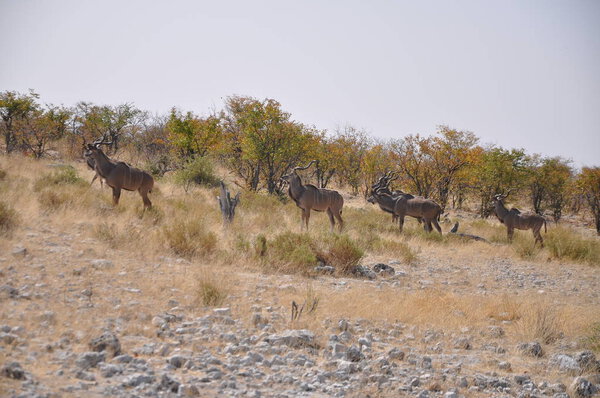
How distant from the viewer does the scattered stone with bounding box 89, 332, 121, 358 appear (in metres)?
4.60

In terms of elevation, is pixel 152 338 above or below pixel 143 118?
below

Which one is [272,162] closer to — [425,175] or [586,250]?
[425,175]

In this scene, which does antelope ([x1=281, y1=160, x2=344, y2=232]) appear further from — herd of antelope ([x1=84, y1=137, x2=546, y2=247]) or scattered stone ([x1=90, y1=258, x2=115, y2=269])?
scattered stone ([x1=90, y1=258, x2=115, y2=269])

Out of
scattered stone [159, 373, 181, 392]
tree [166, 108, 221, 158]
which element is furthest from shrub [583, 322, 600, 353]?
tree [166, 108, 221, 158]

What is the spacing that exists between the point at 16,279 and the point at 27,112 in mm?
26247

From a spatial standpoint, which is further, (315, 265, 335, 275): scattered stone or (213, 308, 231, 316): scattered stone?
(315, 265, 335, 275): scattered stone

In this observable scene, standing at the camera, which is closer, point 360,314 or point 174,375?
point 174,375

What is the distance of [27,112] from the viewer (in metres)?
28.4

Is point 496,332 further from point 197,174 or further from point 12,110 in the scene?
point 12,110

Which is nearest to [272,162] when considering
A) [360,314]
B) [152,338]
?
[360,314]

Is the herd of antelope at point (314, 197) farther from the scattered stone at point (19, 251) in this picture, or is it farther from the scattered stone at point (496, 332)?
the scattered stone at point (496, 332)

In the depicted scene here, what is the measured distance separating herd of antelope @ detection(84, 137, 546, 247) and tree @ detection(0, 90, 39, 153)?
47.8ft

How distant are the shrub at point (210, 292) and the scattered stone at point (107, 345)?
1.85m

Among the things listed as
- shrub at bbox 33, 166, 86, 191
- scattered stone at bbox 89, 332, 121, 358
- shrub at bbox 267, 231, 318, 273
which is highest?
shrub at bbox 33, 166, 86, 191
